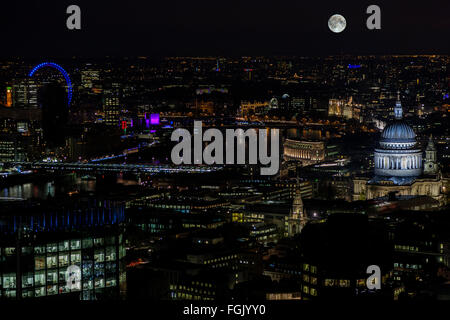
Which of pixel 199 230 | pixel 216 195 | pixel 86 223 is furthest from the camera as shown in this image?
pixel 216 195

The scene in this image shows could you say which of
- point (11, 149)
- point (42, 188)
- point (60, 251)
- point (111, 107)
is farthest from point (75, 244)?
point (111, 107)

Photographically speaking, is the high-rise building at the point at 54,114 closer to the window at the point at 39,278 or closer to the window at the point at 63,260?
the window at the point at 63,260

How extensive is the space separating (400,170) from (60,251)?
27.3 m

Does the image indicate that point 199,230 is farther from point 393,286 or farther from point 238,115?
point 238,115

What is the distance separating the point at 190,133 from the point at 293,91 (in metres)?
31.9

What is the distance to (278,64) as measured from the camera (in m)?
120

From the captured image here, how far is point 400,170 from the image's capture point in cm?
4647

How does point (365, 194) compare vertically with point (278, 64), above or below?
below

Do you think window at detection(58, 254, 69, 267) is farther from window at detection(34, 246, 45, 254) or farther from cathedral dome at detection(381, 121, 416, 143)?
cathedral dome at detection(381, 121, 416, 143)

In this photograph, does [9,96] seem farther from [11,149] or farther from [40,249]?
[40,249]

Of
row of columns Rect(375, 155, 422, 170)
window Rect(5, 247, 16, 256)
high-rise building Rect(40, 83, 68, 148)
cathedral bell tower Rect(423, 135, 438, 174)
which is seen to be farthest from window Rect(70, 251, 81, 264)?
high-rise building Rect(40, 83, 68, 148)

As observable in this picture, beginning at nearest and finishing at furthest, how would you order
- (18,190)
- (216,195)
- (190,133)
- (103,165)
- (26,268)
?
(26,268) → (216,195) → (18,190) → (103,165) → (190,133)

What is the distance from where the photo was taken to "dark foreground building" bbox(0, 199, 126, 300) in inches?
835

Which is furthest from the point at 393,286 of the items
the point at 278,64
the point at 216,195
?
the point at 278,64
